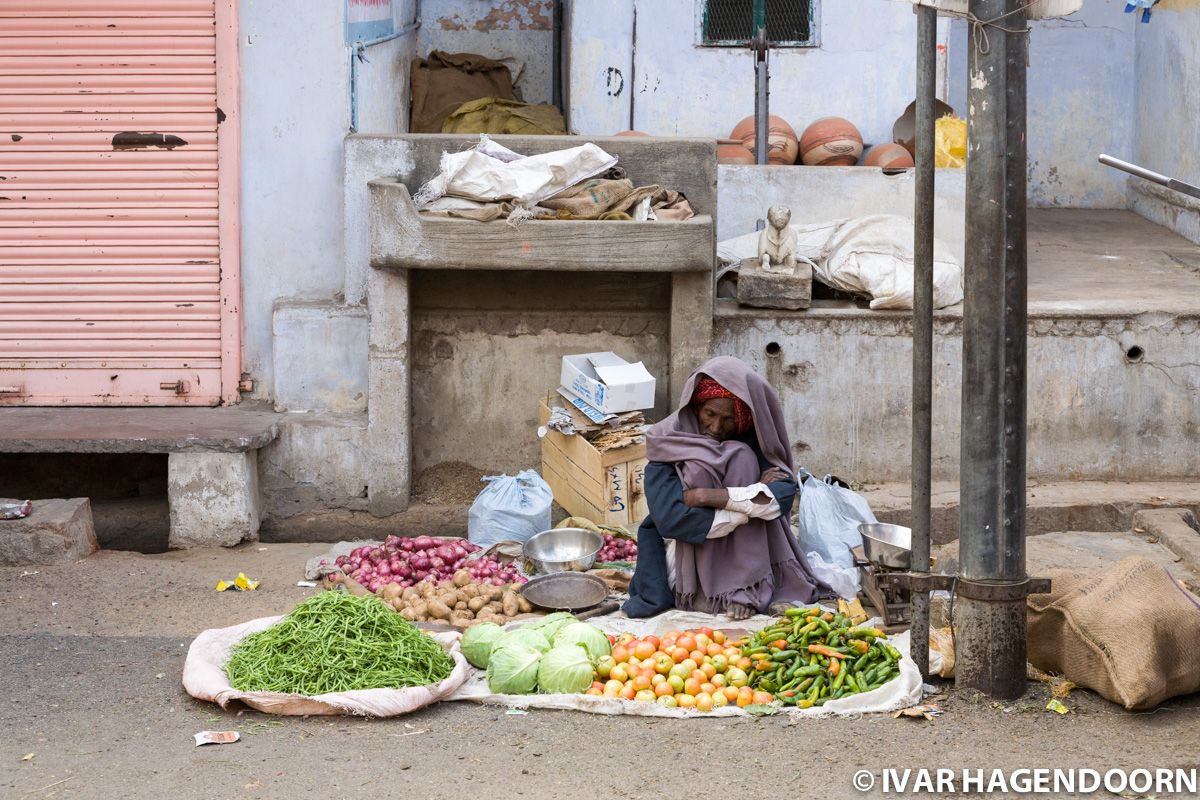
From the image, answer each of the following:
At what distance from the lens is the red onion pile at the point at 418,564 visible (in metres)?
6.91

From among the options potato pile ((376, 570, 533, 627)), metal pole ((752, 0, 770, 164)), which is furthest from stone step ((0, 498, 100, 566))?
metal pole ((752, 0, 770, 164))

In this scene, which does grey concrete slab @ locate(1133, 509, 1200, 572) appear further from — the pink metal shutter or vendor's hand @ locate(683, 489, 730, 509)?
the pink metal shutter

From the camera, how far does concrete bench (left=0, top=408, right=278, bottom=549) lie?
7648 mm

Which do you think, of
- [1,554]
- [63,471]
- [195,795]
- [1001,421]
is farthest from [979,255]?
[63,471]

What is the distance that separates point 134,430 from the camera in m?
7.80

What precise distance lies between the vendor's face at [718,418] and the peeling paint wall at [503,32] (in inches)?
264

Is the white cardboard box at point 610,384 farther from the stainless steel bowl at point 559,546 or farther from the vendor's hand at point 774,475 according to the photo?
the vendor's hand at point 774,475

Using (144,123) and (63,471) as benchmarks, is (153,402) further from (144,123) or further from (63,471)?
(144,123)

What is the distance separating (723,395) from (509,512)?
176 centimetres

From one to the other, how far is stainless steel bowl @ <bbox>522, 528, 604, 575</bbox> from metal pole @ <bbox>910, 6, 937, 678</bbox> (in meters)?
2.11

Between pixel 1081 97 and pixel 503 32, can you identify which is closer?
pixel 503 32

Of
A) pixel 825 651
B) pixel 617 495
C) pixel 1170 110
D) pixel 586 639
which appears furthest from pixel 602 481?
pixel 1170 110

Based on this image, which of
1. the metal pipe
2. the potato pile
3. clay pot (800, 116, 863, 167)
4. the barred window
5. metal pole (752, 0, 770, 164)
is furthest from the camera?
the metal pipe

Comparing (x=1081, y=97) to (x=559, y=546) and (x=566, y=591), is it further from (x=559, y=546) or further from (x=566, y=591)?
(x=566, y=591)
